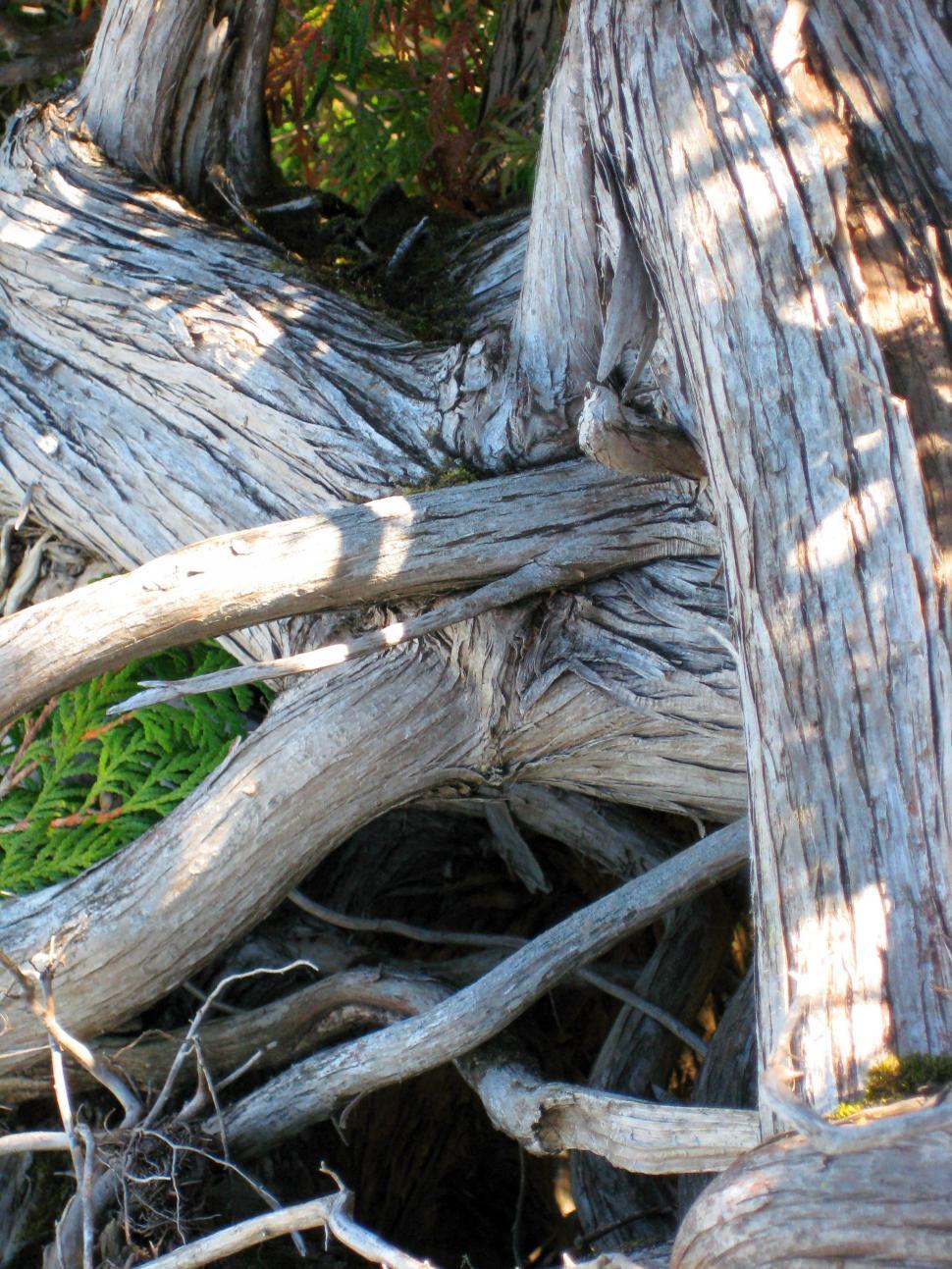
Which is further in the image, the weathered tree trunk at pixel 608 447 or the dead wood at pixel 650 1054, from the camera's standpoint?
the dead wood at pixel 650 1054

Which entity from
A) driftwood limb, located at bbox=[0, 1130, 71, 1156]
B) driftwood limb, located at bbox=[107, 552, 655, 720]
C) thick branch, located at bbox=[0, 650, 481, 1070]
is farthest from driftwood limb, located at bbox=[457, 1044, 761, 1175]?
driftwood limb, located at bbox=[107, 552, 655, 720]

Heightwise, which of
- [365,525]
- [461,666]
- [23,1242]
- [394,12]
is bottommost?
[23,1242]

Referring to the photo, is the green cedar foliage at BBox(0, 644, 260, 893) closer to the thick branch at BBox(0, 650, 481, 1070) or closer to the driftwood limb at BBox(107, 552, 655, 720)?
the thick branch at BBox(0, 650, 481, 1070)

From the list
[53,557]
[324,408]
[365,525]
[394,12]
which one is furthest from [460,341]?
[394,12]

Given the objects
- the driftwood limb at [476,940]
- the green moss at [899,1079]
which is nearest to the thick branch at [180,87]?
the driftwood limb at [476,940]

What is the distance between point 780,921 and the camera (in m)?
1.78

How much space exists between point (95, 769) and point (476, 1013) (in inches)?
51.4

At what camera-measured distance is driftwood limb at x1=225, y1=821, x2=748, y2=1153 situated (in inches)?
109

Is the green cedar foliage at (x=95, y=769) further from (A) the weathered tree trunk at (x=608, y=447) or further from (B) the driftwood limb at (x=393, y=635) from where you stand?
(B) the driftwood limb at (x=393, y=635)

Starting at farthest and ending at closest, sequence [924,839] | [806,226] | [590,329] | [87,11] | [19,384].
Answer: [87,11]
[19,384]
[590,329]
[806,226]
[924,839]

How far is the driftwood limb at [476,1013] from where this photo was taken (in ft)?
9.09

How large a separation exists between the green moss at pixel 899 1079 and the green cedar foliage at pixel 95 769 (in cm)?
208

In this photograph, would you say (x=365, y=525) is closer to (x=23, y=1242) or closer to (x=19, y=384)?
(x=19, y=384)

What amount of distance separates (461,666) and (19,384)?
185 cm
